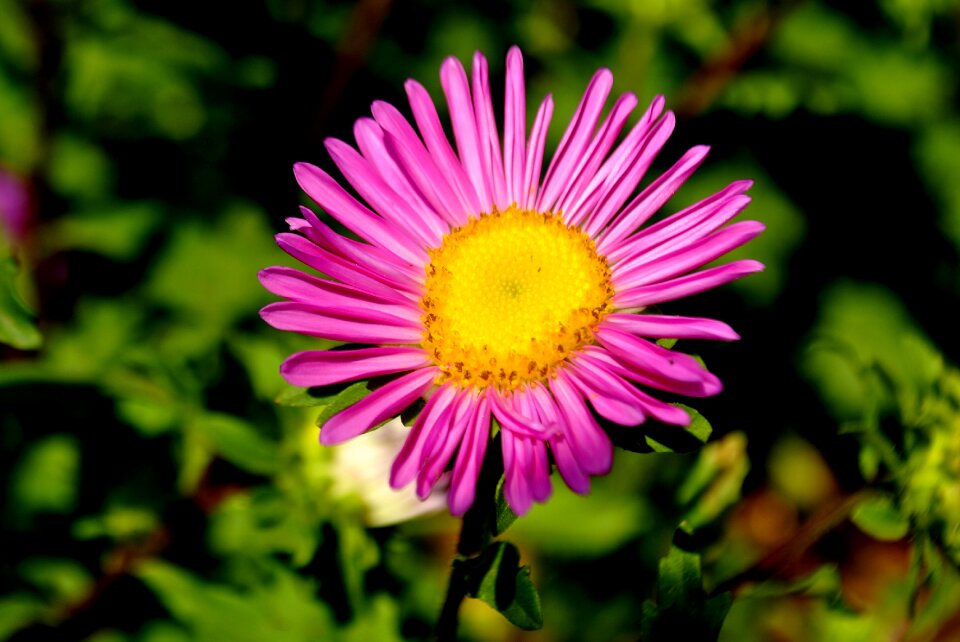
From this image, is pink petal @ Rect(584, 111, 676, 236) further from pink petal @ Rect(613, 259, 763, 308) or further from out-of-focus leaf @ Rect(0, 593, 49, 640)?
out-of-focus leaf @ Rect(0, 593, 49, 640)

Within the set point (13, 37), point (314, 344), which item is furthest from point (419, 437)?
point (13, 37)

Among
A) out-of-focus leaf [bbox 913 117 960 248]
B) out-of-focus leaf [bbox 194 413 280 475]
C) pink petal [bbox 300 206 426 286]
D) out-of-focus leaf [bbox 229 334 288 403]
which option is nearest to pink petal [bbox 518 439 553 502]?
pink petal [bbox 300 206 426 286]

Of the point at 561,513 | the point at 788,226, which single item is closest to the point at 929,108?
the point at 788,226

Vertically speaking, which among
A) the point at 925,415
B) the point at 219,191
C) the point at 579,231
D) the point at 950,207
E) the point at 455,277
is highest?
the point at 950,207

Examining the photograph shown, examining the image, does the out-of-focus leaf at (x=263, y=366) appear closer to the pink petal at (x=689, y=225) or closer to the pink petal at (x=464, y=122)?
the pink petal at (x=464, y=122)

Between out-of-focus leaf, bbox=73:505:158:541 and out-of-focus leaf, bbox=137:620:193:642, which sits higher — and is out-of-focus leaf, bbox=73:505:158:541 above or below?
above

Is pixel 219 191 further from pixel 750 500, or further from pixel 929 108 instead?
pixel 929 108

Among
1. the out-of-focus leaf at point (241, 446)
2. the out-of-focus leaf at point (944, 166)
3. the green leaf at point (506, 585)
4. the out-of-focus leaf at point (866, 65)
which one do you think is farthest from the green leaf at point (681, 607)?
the out-of-focus leaf at point (944, 166)
